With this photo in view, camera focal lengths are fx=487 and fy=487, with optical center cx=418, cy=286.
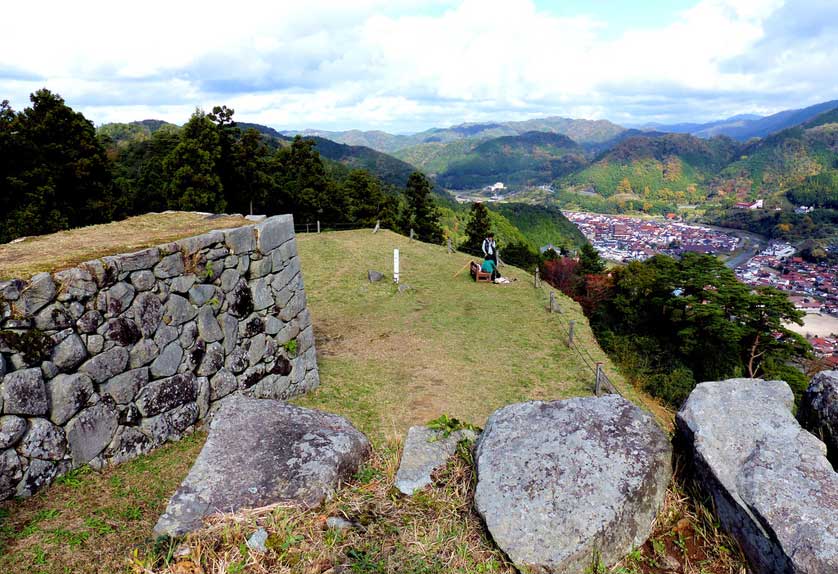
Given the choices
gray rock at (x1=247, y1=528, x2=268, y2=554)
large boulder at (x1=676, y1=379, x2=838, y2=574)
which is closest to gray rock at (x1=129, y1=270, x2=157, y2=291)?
gray rock at (x1=247, y1=528, x2=268, y2=554)

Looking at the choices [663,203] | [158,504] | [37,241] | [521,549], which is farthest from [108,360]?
[663,203]

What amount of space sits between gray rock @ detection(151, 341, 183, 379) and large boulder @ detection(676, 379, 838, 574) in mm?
6115

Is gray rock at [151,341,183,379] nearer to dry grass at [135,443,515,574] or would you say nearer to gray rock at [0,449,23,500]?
gray rock at [0,449,23,500]

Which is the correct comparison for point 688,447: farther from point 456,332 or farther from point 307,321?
point 456,332

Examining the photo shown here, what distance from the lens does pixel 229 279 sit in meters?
7.65

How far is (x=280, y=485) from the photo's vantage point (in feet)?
11.6

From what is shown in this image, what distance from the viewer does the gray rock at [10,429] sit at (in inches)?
190

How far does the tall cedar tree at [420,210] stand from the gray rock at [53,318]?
1581 inches

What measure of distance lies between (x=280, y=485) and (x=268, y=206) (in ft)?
119

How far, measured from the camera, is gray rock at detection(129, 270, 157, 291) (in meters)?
6.24

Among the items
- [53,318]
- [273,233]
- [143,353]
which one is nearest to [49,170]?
[273,233]

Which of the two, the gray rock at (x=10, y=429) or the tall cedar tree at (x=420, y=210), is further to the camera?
the tall cedar tree at (x=420, y=210)

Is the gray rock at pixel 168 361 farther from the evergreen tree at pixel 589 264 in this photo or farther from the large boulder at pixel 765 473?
the evergreen tree at pixel 589 264

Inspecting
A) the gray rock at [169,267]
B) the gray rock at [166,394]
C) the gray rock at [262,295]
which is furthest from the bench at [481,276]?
the gray rock at [169,267]
